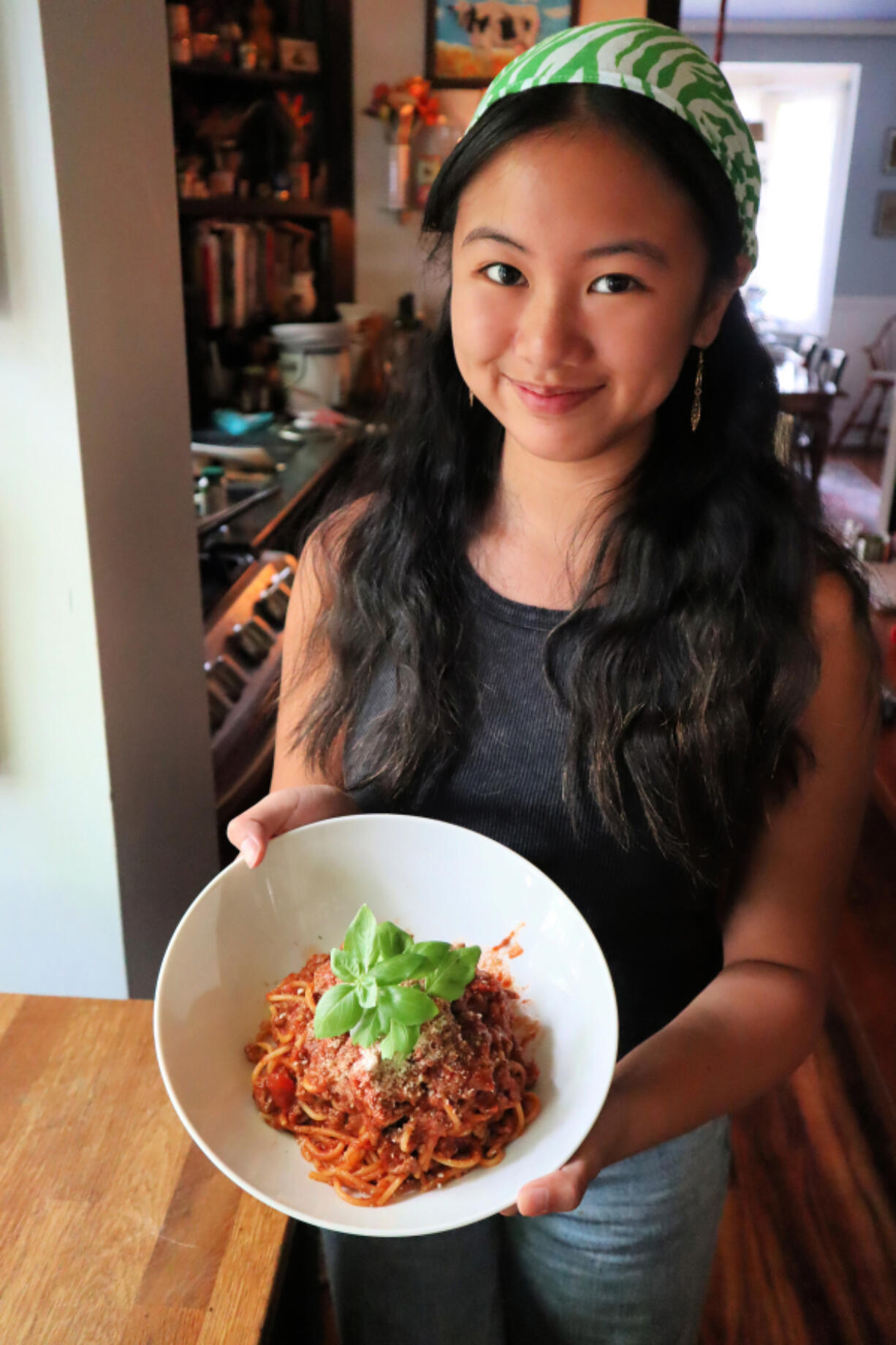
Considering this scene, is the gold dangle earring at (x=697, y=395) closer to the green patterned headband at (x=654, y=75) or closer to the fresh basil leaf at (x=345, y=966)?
the green patterned headband at (x=654, y=75)

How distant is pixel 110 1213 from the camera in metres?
0.88

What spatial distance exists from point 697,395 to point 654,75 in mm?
299

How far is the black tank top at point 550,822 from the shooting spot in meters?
1.06

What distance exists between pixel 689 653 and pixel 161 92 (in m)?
0.81

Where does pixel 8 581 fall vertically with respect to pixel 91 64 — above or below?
below

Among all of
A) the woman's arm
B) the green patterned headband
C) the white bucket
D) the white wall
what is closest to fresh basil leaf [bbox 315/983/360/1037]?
the woman's arm

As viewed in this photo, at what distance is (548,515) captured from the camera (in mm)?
1111

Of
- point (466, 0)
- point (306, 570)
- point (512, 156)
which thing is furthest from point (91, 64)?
point (466, 0)

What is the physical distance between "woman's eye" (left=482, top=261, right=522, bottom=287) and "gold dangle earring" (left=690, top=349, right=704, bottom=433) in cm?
24

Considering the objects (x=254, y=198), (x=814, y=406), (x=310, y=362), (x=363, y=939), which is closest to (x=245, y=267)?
(x=254, y=198)

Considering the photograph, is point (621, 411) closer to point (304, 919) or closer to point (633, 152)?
point (633, 152)

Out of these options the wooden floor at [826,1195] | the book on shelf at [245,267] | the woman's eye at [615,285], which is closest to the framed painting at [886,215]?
the book on shelf at [245,267]

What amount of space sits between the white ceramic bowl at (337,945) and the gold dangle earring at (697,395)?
1.55ft

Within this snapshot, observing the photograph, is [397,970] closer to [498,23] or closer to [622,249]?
[622,249]
